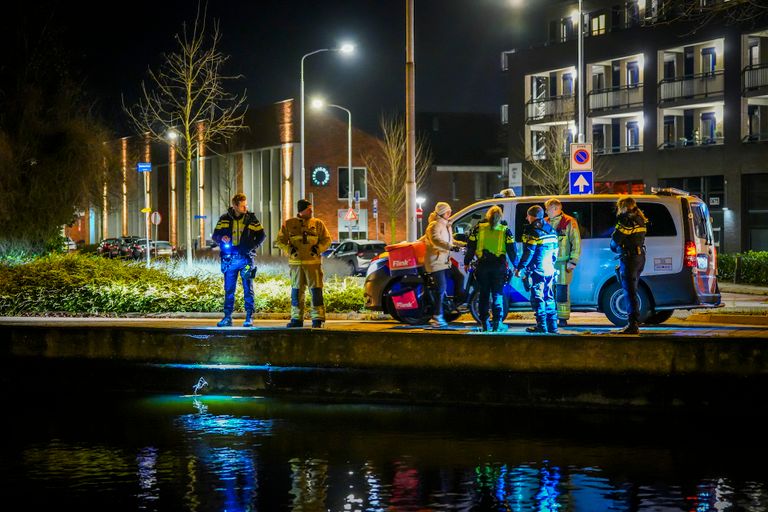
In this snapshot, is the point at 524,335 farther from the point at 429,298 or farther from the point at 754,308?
the point at 754,308

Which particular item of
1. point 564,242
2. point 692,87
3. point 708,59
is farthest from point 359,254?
point 564,242

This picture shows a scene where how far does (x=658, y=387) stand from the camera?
41.5ft

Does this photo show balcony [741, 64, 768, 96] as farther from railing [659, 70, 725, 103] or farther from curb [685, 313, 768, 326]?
curb [685, 313, 768, 326]

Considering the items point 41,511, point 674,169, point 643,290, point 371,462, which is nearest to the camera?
point 41,511

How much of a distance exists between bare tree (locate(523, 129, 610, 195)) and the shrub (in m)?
24.1

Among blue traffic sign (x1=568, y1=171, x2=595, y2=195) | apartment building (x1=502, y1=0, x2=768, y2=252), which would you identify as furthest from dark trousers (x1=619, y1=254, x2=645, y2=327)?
apartment building (x1=502, y1=0, x2=768, y2=252)

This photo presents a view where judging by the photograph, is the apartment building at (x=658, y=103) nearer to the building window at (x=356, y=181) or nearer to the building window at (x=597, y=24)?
the building window at (x=597, y=24)

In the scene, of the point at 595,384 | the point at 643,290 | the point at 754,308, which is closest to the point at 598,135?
the point at 754,308

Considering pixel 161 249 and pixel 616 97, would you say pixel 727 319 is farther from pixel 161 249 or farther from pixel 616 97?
pixel 161 249

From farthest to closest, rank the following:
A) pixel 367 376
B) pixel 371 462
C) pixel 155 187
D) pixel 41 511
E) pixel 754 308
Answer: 1. pixel 155 187
2. pixel 754 308
3. pixel 367 376
4. pixel 371 462
5. pixel 41 511

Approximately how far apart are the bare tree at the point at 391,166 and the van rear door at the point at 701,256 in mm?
40695

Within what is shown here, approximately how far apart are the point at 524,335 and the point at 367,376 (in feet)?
6.56

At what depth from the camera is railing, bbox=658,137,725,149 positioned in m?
50.3

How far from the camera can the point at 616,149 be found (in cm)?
5591
